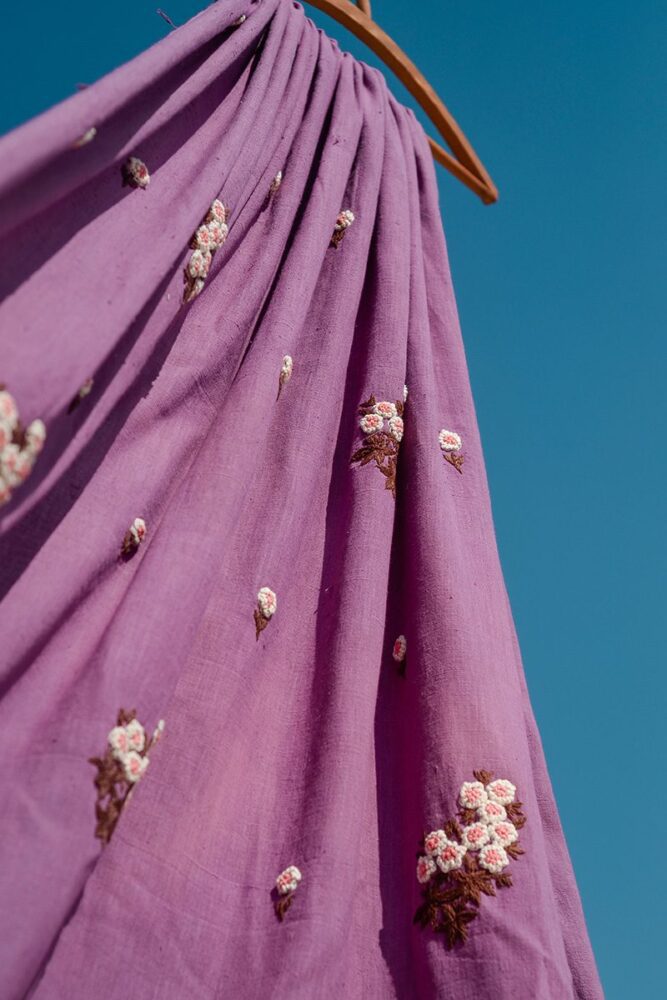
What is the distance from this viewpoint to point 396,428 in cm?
71

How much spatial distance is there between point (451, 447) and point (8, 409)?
40 cm

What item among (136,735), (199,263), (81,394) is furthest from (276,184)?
(136,735)

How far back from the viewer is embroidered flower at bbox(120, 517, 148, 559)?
0.52m

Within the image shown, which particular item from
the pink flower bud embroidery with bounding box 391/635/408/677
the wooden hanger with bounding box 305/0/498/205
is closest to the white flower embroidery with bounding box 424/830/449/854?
the pink flower bud embroidery with bounding box 391/635/408/677

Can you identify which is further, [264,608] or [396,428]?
[396,428]

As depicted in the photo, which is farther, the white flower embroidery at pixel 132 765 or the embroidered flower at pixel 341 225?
the embroidered flower at pixel 341 225

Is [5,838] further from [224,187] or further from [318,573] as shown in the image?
[224,187]

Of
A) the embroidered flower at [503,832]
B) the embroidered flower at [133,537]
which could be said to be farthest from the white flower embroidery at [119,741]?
the embroidered flower at [503,832]

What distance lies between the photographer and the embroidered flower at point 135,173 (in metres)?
0.58

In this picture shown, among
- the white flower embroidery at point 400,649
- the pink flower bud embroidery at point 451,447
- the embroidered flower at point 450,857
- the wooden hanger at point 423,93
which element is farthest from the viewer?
the wooden hanger at point 423,93

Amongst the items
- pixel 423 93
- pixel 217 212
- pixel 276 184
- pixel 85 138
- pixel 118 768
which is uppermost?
pixel 423 93

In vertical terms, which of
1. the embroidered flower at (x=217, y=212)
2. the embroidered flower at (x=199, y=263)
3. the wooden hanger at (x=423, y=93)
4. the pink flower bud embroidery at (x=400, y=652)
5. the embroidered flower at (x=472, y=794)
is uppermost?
the wooden hanger at (x=423, y=93)

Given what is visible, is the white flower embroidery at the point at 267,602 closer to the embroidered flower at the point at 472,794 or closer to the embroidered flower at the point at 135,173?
the embroidered flower at the point at 472,794

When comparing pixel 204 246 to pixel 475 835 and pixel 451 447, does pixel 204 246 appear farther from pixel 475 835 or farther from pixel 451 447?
pixel 475 835
